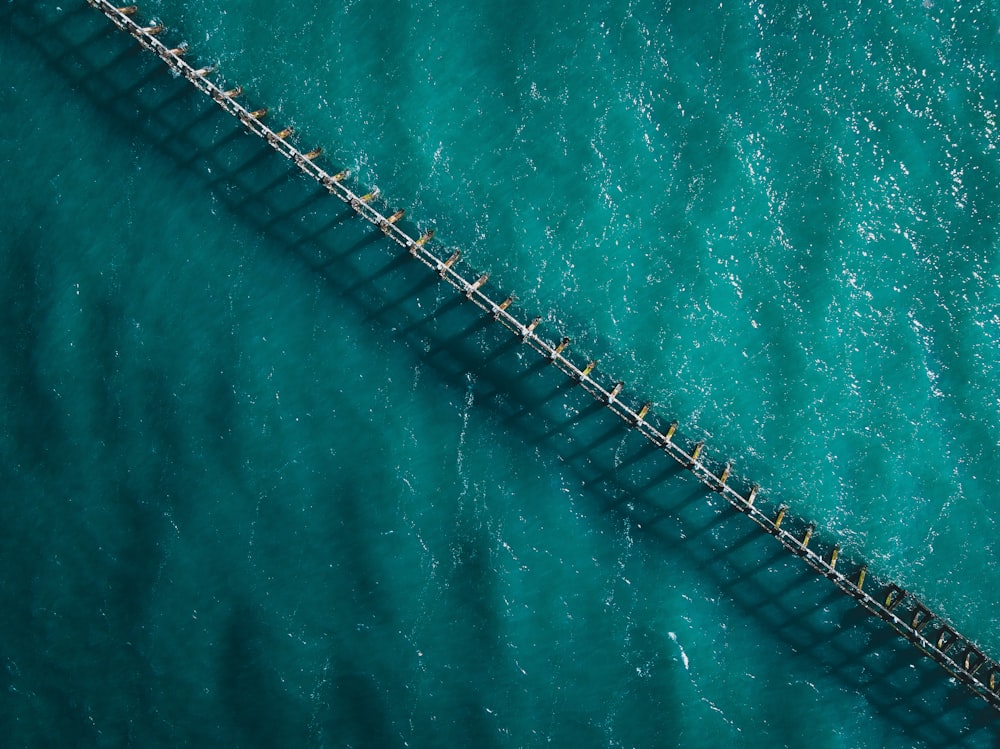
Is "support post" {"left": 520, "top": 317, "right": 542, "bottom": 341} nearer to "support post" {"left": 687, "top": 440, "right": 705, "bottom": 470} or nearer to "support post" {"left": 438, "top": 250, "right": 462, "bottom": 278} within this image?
"support post" {"left": 438, "top": 250, "right": 462, "bottom": 278}

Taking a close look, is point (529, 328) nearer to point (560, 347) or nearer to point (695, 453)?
point (560, 347)

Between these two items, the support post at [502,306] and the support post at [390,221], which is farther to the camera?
the support post at [390,221]

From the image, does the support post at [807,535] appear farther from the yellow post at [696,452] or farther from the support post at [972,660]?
the support post at [972,660]

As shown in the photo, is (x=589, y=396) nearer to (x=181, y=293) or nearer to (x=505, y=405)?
(x=505, y=405)

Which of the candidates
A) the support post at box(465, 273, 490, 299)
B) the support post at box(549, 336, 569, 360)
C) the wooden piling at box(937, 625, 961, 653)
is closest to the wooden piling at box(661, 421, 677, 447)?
the support post at box(549, 336, 569, 360)

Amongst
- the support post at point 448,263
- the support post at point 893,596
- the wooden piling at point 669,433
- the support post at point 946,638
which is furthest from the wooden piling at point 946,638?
the support post at point 448,263

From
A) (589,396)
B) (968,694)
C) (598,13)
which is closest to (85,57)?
(598,13)
